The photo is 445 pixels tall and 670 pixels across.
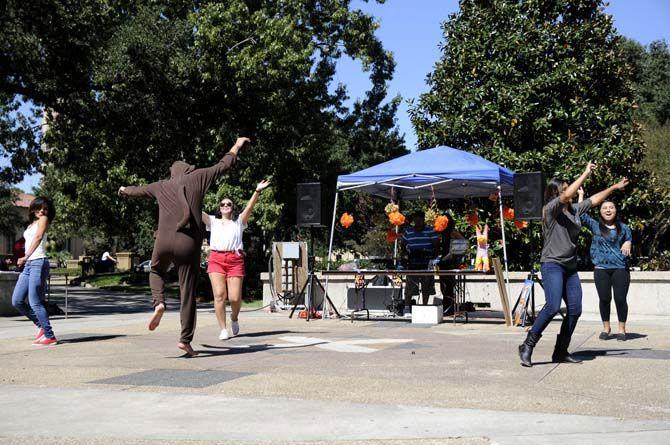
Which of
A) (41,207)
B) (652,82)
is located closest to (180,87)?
(41,207)

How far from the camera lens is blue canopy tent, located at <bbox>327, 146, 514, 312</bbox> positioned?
13361mm

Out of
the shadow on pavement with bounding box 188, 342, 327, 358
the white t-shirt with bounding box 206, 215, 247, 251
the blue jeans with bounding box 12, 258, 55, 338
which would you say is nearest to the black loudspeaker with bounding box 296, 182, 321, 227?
the white t-shirt with bounding box 206, 215, 247, 251

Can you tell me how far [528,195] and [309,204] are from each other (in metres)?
3.97

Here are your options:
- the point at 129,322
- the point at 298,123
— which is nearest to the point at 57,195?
the point at 298,123

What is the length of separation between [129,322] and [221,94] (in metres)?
11.2

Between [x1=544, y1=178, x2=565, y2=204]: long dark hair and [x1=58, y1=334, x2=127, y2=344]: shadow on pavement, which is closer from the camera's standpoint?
[x1=544, y1=178, x2=565, y2=204]: long dark hair

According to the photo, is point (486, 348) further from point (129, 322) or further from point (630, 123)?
point (630, 123)

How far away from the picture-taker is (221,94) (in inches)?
922

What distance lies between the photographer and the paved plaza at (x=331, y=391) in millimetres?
4730

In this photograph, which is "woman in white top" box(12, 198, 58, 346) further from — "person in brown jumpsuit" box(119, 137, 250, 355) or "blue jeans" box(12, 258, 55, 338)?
"person in brown jumpsuit" box(119, 137, 250, 355)

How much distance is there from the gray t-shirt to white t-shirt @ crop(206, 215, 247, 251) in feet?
12.3

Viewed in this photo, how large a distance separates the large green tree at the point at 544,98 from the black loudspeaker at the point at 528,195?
6.89 meters

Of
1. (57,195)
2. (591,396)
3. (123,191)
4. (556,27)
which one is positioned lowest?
(591,396)

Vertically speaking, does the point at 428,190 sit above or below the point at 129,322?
above
